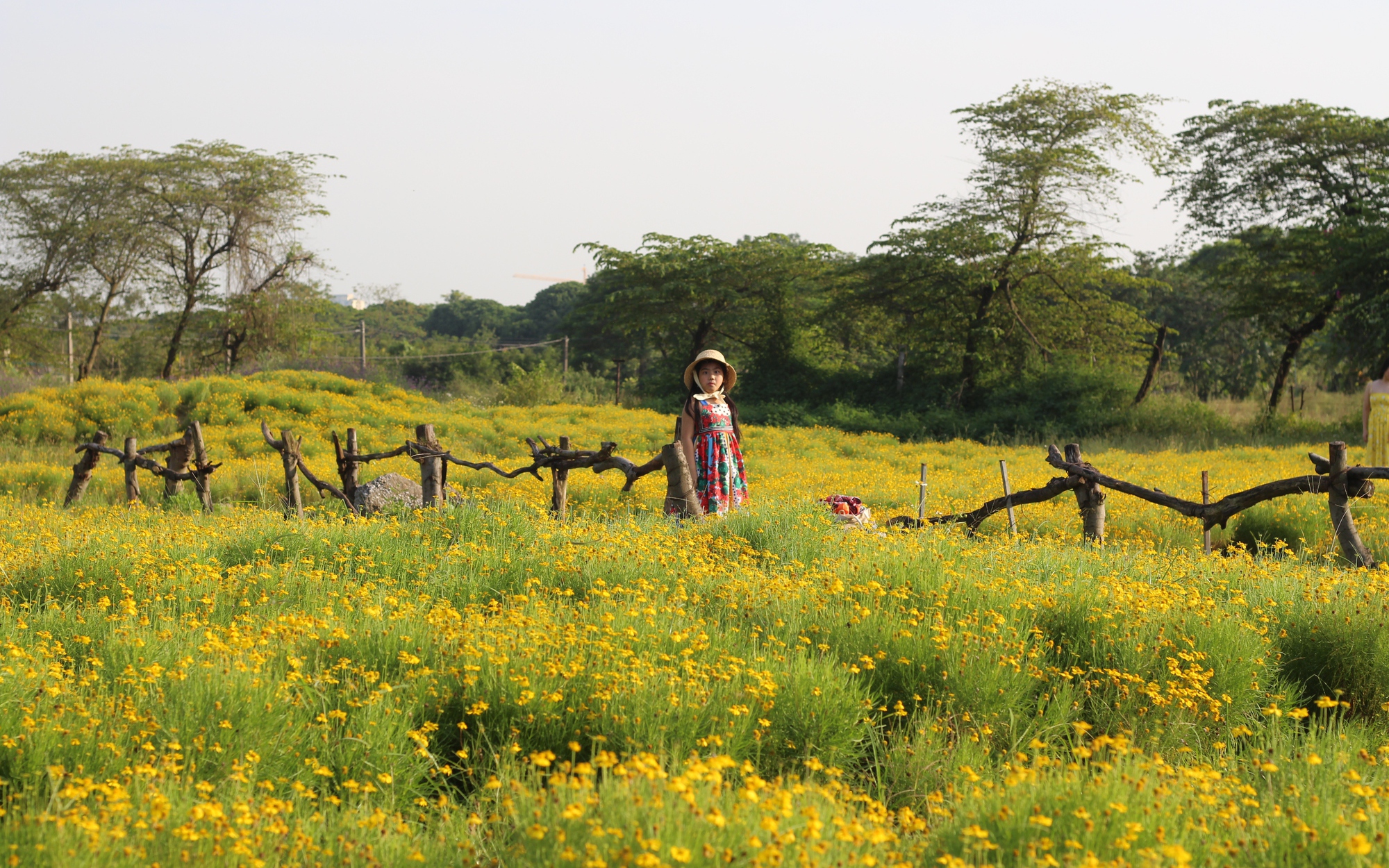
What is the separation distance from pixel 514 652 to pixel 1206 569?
4214 mm

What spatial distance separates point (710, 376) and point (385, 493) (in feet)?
16.8

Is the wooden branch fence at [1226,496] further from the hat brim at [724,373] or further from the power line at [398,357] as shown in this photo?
the power line at [398,357]

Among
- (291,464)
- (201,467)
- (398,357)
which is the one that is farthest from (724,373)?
(398,357)

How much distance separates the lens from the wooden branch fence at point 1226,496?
6754 millimetres

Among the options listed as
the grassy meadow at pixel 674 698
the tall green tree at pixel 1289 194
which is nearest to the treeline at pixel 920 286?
the tall green tree at pixel 1289 194

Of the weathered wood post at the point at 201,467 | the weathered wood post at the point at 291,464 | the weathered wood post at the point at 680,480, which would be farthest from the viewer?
the weathered wood post at the point at 201,467

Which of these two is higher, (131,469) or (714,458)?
(714,458)

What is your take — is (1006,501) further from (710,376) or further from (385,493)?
(385,493)

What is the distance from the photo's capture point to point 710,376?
8109 millimetres

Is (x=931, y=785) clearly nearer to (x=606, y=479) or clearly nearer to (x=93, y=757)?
(x=93, y=757)

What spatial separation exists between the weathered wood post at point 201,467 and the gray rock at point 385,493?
1.49 metres

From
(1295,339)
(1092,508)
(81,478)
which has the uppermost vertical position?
(1295,339)

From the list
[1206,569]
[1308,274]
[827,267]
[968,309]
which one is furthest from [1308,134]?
[1206,569]

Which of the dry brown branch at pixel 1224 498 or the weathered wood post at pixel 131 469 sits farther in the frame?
the weathered wood post at pixel 131 469
